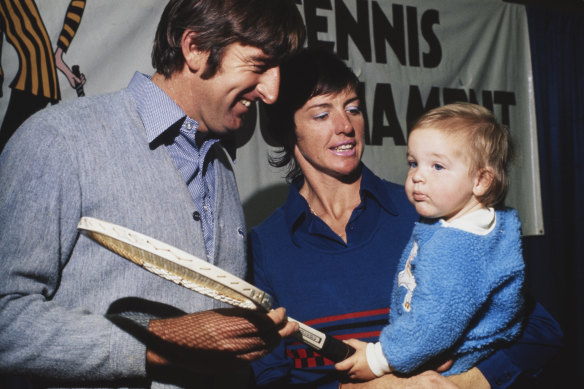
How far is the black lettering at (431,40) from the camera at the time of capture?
8.61ft

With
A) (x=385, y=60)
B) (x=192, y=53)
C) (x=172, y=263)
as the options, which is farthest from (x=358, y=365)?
(x=385, y=60)

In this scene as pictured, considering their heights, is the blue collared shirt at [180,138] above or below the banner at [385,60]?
below

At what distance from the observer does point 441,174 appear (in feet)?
3.82

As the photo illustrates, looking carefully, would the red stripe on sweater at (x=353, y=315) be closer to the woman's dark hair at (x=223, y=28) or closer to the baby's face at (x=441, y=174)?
the baby's face at (x=441, y=174)

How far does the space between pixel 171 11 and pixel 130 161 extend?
0.49 m

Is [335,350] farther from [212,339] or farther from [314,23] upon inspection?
[314,23]

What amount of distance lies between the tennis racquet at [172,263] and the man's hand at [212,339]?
7cm

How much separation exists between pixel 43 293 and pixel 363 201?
94cm

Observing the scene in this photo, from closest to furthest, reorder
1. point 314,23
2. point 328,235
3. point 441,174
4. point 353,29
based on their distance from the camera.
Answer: point 441,174
point 328,235
point 314,23
point 353,29

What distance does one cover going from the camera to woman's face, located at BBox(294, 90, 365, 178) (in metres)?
1.52

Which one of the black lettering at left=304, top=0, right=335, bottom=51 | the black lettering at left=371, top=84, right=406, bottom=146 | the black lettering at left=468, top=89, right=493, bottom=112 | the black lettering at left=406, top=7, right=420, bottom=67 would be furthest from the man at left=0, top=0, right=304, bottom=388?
the black lettering at left=468, top=89, right=493, bottom=112

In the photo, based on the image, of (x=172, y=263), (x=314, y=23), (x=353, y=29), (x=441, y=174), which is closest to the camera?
(x=172, y=263)

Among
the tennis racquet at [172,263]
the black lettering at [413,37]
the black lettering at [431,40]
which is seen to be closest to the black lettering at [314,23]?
the black lettering at [413,37]

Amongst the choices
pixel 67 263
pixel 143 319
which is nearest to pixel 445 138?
pixel 143 319
